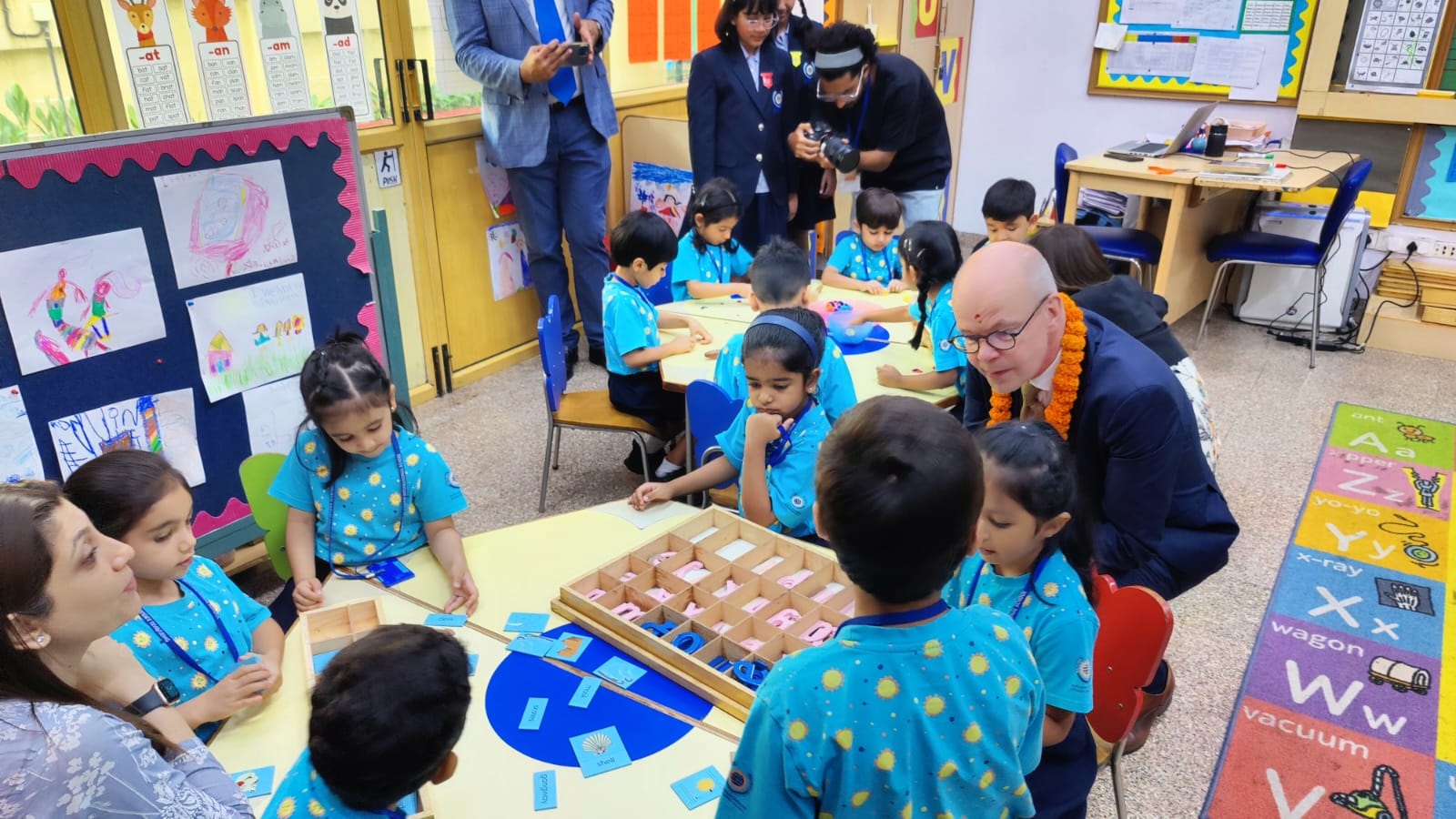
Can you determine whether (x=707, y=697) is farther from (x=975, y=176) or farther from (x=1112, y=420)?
(x=975, y=176)

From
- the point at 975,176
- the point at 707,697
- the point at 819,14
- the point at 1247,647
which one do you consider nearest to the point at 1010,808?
the point at 707,697

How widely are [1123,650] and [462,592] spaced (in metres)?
1.13

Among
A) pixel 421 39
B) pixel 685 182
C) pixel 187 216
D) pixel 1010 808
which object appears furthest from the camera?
pixel 685 182

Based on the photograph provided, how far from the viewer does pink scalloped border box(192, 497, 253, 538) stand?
2.50 meters

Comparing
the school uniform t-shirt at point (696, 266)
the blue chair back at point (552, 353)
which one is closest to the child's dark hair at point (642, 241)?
the blue chair back at point (552, 353)

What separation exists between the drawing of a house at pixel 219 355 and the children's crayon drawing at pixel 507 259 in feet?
6.45

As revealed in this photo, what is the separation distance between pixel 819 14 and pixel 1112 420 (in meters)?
4.47

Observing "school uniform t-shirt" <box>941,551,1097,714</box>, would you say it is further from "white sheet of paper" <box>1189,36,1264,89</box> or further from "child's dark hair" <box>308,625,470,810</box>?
"white sheet of paper" <box>1189,36,1264,89</box>

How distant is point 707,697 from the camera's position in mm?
1439

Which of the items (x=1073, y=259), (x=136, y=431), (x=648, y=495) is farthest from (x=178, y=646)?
(x=1073, y=259)

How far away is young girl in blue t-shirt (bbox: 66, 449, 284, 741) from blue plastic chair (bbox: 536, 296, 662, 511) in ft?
4.55

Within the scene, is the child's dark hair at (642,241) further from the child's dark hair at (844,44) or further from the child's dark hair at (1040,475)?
the child's dark hair at (1040,475)

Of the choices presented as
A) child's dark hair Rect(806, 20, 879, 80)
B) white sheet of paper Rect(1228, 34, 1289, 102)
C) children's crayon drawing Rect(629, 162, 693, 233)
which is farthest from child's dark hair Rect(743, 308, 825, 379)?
white sheet of paper Rect(1228, 34, 1289, 102)

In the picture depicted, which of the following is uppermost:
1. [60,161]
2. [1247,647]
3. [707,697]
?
[60,161]
